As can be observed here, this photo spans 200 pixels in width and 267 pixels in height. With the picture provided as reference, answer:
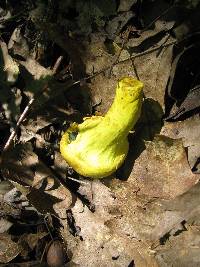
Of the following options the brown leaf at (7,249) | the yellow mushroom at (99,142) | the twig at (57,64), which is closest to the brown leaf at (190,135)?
the yellow mushroom at (99,142)

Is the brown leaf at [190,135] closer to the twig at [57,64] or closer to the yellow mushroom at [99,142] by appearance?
the yellow mushroom at [99,142]

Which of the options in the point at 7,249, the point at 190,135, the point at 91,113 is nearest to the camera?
the point at 190,135

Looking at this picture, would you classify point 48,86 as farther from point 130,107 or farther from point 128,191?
point 128,191

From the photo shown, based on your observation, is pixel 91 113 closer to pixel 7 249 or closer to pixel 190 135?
pixel 190 135

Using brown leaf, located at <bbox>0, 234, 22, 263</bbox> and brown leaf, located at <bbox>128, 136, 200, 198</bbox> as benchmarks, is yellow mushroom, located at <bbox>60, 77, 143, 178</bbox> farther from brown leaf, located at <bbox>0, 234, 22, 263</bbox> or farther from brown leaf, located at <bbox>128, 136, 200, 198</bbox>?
brown leaf, located at <bbox>0, 234, 22, 263</bbox>

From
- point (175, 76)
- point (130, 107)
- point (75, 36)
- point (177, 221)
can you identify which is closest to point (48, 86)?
point (75, 36)

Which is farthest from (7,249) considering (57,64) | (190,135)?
(190,135)

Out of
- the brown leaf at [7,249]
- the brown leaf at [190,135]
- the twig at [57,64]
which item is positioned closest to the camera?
the brown leaf at [190,135]

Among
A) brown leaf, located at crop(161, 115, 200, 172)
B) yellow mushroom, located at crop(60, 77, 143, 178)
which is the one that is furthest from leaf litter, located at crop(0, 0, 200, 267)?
yellow mushroom, located at crop(60, 77, 143, 178)
